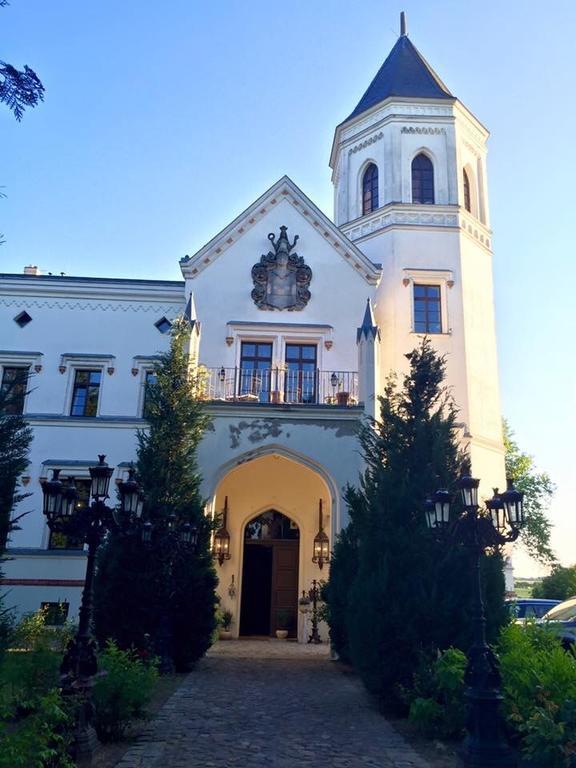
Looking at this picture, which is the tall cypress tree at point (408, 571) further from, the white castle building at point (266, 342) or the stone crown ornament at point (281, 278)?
the stone crown ornament at point (281, 278)

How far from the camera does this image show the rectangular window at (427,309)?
21.6 metres

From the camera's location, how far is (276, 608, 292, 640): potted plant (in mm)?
19953

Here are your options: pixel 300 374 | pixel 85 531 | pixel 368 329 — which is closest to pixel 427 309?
pixel 368 329

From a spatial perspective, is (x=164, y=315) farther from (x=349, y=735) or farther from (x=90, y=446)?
(x=349, y=735)

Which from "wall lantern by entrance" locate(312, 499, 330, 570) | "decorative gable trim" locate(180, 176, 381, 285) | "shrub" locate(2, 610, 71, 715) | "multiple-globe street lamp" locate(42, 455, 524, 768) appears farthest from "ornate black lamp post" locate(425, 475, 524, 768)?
"decorative gable trim" locate(180, 176, 381, 285)

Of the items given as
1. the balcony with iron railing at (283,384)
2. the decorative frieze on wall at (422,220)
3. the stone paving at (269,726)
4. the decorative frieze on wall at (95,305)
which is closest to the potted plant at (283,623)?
the stone paving at (269,726)

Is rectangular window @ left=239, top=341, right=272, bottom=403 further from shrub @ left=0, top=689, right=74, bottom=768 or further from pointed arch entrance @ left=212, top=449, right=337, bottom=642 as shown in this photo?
shrub @ left=0, top=689, right=74, bottom=768

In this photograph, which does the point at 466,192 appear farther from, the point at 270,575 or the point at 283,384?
the point at 270,575

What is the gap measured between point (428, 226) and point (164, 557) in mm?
15087

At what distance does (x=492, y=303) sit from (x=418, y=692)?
1648 cm

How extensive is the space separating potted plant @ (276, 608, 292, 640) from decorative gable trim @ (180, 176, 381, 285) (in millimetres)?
10936

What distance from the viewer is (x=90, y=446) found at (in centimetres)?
2009

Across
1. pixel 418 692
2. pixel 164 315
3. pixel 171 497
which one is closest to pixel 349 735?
pixel 418 692

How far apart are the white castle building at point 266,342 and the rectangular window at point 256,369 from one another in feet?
0.21
